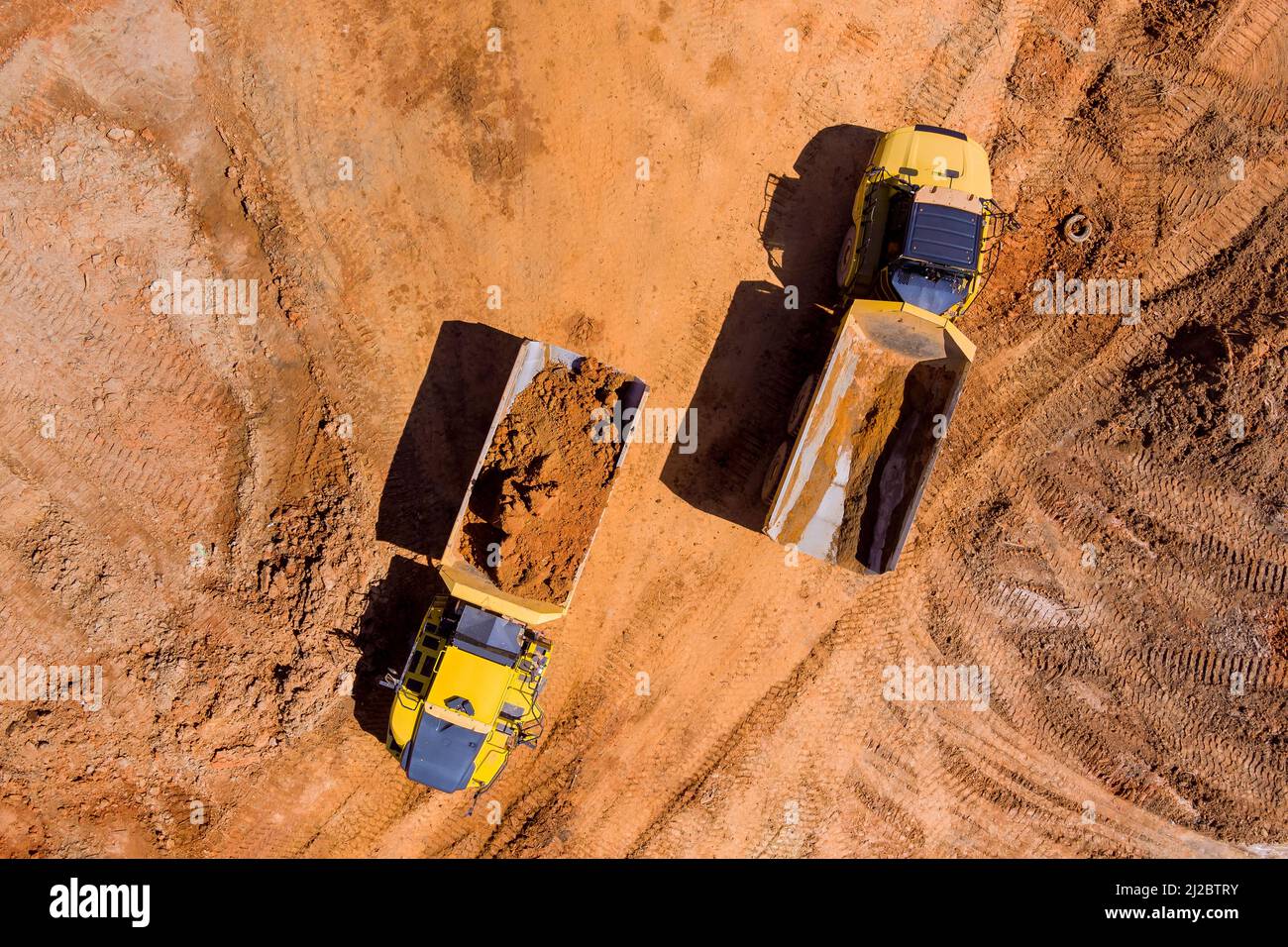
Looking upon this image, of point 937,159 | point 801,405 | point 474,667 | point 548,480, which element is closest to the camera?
point 474,667

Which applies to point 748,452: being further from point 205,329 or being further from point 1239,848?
point 1239,848

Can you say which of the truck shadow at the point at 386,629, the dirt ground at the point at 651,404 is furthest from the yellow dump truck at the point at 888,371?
the truck shadow at the point at 386,629

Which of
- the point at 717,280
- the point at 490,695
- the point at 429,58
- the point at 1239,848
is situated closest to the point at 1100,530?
the point at 1239,848

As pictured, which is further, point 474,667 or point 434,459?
point 434,459

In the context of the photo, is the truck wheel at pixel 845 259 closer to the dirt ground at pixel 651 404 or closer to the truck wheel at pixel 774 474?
the dirt ground at pixel 651 404

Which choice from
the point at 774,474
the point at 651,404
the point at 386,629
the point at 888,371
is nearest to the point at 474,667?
the point at 386,629

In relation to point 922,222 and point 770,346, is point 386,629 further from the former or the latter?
point 922,222

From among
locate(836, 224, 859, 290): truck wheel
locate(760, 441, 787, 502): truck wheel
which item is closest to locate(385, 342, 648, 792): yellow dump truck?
locate(760, 441, 787, 502): truck wheel

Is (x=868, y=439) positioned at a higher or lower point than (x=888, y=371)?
lower

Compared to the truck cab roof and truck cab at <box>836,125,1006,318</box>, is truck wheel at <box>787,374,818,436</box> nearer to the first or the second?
truck cab at <box>836,125,1006,318</box>
